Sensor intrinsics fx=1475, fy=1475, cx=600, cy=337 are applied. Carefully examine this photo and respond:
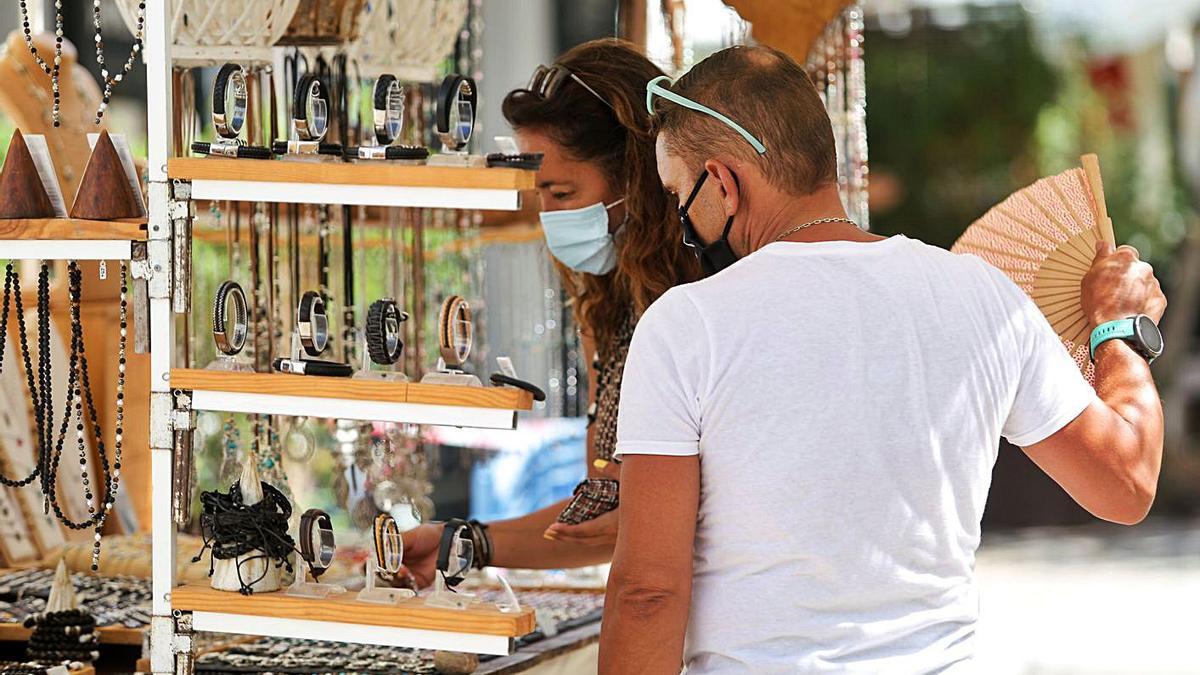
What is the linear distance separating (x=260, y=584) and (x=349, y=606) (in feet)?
0.48

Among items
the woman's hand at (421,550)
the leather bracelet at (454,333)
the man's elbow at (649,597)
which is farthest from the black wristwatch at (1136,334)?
the woman's hand at (421,550)

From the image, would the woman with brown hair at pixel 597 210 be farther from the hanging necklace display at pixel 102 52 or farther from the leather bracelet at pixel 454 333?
the hanging necklace display at pixel 102 52

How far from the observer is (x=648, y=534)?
167cm

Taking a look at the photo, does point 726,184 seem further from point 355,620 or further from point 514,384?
point 355,620

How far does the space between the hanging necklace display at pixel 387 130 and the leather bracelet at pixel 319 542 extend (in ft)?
1.62

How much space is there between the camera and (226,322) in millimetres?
1998

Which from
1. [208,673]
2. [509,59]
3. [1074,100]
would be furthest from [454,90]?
[1074,100]

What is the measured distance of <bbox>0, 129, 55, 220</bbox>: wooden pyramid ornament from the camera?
2.05 m

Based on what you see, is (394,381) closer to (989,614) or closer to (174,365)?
(174,365)

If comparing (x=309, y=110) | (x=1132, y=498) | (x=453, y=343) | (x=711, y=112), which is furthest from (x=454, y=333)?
(x=1132, y=498)

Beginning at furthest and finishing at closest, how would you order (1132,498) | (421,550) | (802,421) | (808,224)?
1. (421,550)
2. (1132,498)
3. (808,224)
4. (802,421)

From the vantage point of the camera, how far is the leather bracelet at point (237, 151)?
1938 millimetres

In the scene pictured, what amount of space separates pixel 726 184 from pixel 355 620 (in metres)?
0.73

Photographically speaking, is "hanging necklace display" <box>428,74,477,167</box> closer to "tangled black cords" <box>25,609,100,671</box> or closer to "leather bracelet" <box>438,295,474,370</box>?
"leather bracelet" <box>438,295,474,370</box>
